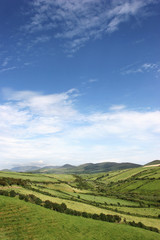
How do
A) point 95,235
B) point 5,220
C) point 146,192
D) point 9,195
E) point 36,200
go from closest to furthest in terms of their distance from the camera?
1. point 5,220
2. point 95,235
3. point 9,195
4. point 36,200
5. point 146,192

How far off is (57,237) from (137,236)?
2067 cm

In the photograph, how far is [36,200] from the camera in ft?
124

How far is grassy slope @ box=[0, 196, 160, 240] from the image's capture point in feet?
80.9

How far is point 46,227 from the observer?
92.2 ft

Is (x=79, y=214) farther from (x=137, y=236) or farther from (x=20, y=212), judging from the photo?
(x=20, y=212)

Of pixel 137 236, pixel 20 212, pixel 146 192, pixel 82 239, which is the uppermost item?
pixel 20 212

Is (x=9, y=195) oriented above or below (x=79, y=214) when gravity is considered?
above

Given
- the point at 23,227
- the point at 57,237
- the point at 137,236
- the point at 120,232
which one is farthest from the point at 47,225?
the point at 137,236

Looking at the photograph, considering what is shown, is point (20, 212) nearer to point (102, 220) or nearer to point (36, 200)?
point (36, 200)

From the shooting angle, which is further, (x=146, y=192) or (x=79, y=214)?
(x=146, y=192)

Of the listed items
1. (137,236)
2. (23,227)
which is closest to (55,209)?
(23,227)

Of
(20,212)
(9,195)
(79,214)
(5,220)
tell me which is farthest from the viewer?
(79,214)

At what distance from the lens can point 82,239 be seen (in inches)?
1136

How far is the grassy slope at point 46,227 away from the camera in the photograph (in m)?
24.7
